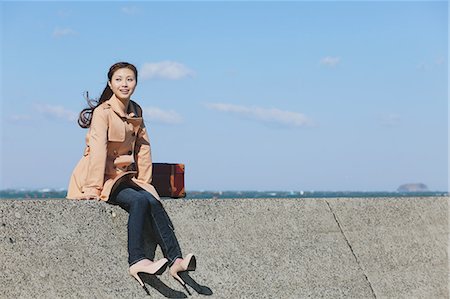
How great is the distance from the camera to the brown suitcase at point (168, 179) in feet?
19.5

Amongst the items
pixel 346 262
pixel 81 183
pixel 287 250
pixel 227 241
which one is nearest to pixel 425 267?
pixel 346 262

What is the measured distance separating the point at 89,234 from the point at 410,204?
3.37m

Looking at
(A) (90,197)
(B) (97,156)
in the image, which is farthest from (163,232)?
(B) (97,156)

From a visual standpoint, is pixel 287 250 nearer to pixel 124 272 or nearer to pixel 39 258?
pixel 124 272

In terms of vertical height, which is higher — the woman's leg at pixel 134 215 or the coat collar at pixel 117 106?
the coat collar at pixel 117 106

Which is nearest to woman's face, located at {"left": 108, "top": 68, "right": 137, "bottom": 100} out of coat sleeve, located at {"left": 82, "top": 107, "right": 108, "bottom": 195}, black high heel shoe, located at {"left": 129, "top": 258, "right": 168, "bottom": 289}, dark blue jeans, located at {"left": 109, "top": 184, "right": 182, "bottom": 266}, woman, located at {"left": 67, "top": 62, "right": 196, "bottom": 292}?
woman, located at {"left": 67, "top": 62, "right": 196, "bottom": 292}

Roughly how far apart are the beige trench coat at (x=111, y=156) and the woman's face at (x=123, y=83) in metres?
0.07

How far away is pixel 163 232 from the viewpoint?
16.9 ft

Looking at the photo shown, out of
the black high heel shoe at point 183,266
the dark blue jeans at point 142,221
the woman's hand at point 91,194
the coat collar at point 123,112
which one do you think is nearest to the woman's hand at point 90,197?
the woman's hand at point 91,194

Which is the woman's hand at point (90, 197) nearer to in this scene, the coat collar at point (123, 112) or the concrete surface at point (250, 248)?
the concrete surface at point (250, 248)

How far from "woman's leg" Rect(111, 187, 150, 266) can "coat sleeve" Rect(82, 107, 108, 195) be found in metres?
0.17

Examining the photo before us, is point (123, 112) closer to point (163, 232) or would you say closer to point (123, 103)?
point (123, 103)

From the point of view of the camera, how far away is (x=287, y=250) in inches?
229

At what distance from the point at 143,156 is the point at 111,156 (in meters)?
0.26
